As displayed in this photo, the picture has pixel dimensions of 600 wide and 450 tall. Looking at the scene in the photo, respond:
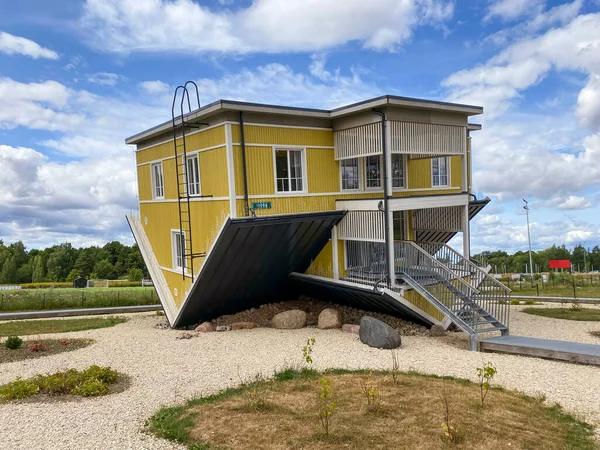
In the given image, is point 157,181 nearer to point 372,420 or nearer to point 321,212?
point 321,212

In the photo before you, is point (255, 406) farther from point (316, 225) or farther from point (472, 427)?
point (316, 225)

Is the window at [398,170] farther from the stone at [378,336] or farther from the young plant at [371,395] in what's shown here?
the young plant at [371,395]

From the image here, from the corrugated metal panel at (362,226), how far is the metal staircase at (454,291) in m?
0.86

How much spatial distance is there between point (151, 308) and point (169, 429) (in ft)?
62.6

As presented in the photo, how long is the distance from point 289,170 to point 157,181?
22.4ft

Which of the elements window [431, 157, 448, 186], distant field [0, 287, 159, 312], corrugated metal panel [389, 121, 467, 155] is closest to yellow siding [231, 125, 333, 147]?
corrugated metal panel [389, 121, 467, 155]

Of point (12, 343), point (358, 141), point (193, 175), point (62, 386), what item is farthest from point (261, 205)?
point (12, 343)

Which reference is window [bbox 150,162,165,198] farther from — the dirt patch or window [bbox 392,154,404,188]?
window [bbox 392,154,404,188]

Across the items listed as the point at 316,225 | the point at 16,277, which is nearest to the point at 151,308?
the point at 316,225

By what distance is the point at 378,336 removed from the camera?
1251cm

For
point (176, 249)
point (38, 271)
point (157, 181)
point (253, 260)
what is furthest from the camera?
point (38, 271)

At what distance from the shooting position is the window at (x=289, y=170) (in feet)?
47.9

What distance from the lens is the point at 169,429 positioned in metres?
7.46

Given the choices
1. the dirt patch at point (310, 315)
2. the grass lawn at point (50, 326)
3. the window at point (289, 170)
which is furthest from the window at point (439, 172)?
the grass lawn at point (50, 326)
